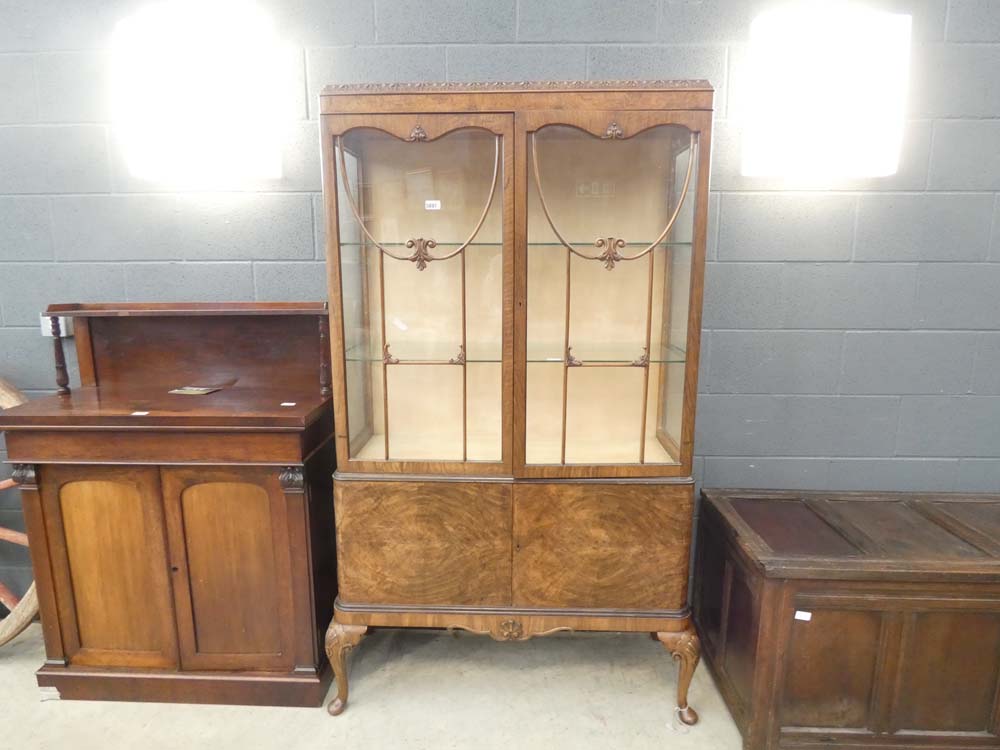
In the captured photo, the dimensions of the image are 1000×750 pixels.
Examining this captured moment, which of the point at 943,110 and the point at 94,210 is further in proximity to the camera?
the point at 94,210

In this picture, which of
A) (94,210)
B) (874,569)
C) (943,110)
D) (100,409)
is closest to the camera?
(874,569)

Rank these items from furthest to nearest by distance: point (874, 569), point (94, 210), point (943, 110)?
point (94, 210), point (943, 110), point (874, 569)

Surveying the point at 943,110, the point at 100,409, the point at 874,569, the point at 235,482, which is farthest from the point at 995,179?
the point at 100,409

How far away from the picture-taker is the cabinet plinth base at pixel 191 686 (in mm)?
1794

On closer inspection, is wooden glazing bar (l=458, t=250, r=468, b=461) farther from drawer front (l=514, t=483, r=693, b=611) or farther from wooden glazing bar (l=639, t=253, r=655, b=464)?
wooden glazing bar (l=639, t=253, r=655, b=464)

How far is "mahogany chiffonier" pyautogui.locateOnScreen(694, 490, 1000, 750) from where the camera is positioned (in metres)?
1.53

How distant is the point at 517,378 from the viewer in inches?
63.3

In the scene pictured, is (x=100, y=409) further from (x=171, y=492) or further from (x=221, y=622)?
(x=221, y=622)

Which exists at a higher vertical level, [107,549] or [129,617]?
[107,549]

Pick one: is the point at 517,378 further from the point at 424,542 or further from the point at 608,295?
the point at 424,542

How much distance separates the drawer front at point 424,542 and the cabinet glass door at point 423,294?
4.0 inches

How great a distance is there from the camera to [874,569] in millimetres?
1520

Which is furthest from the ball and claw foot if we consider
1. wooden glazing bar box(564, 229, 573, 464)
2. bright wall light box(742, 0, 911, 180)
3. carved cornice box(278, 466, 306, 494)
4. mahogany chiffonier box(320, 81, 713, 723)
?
bright wall light box(742, 0, 911, 180)

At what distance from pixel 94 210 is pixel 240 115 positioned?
2.07 feet
